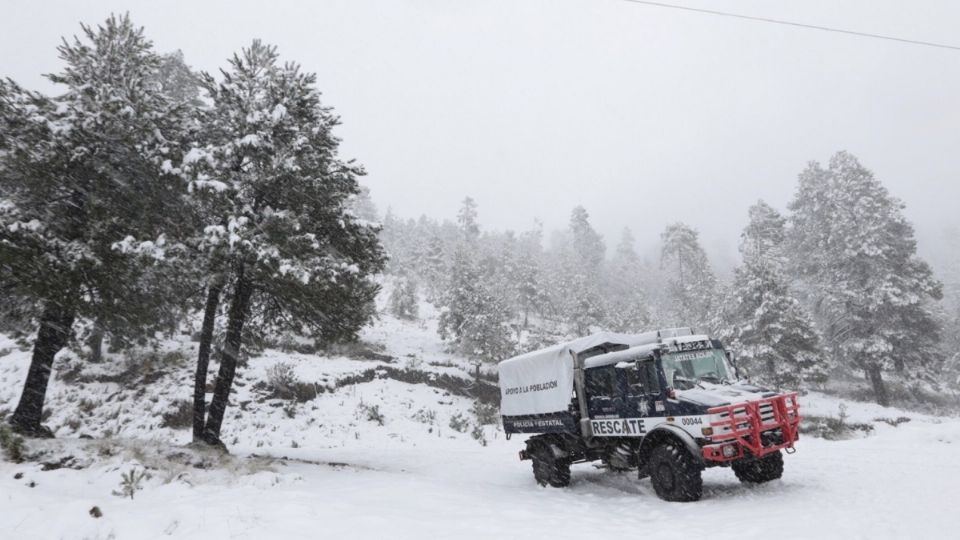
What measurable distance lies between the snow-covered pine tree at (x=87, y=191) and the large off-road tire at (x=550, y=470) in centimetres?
987

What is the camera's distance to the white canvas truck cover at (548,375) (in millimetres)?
11223

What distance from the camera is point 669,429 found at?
898 cm

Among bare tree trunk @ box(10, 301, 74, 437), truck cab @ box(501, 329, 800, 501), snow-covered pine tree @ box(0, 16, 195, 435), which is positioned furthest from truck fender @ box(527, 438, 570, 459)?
bare tree trunk @ box(10, 301, 74, 437)

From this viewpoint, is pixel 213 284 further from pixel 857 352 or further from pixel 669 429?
pixel 857 352

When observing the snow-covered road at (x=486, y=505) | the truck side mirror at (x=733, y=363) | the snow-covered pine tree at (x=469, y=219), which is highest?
the snow-covered pine tree at (x=469, y=219)

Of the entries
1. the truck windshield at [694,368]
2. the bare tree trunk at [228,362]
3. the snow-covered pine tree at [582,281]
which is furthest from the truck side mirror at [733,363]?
the snow-covered pine tree at [582,281]

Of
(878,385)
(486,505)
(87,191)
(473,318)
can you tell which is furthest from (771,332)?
(87,191)

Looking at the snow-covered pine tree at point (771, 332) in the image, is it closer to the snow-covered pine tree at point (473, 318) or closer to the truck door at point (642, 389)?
the snow-covered pine tree at point (473, 318)

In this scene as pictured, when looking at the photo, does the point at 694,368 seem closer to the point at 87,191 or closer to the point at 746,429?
the point at 746,429

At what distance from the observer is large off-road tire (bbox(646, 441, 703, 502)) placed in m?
8.63

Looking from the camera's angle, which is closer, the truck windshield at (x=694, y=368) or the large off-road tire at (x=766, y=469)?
the truck windshield at (x=694, y=368)

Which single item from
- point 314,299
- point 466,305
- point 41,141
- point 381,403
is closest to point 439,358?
point 466,305

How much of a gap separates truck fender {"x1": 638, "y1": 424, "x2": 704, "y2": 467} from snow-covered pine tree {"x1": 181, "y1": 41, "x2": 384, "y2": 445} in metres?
7.15

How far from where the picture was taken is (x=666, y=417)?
9.21 metres
